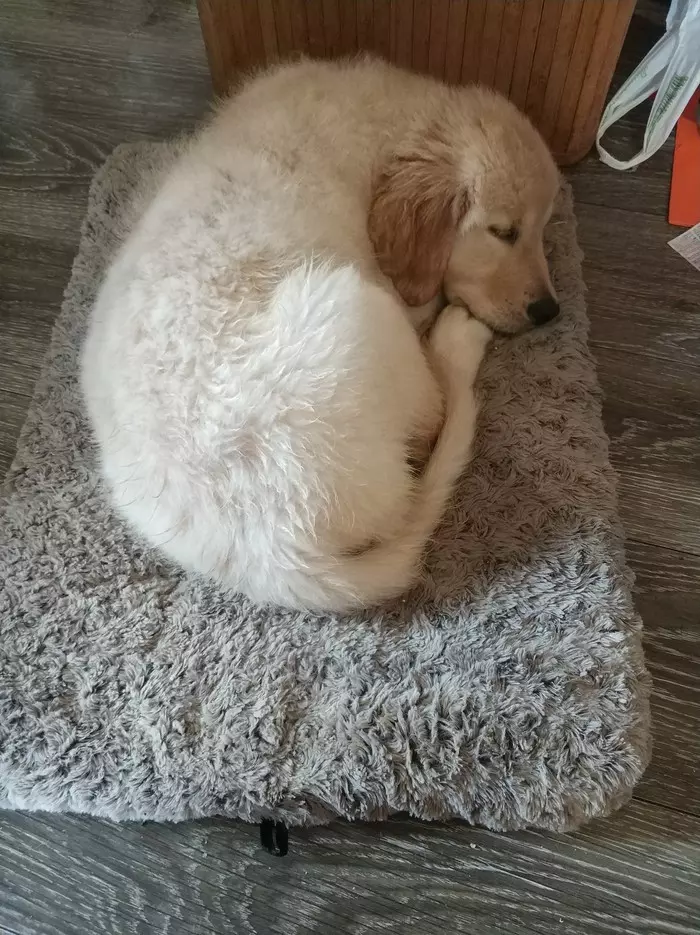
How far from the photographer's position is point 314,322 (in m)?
1.32

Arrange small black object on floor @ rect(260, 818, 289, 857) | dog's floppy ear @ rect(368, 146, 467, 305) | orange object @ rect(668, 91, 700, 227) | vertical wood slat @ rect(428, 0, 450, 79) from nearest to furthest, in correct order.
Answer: small black object on floor @ rect(260, 818, 289, 857)
dog's floppy ear @ rect(368, 146, 467, 305)
vertical wood slat @ rect(428, 0, 450, 79)
orange object @ rect(668, 91, 700, 227)

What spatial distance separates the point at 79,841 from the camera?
1433mm

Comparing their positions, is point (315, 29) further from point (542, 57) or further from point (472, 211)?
point (472, 211)

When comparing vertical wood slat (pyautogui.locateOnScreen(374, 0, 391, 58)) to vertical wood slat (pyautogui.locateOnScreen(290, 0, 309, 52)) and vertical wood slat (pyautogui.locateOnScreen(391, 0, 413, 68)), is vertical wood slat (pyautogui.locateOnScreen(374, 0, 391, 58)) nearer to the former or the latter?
vertical wood slat (pyautogui.locateOnScreen(391, 0, 413, 68))

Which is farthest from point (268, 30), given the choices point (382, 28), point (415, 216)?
point (415, 216)

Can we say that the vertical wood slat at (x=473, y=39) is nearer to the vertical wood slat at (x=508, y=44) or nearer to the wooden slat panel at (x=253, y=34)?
the vertical wood slat at (x=508, y=44)

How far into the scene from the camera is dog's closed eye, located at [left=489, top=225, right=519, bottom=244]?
169cm

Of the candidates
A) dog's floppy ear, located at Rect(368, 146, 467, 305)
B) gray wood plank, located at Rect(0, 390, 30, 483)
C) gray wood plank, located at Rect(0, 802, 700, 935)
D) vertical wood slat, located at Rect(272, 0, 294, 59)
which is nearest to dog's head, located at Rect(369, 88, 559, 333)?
dog's floppy ear, located at Rect(368, 146, 467, 305)

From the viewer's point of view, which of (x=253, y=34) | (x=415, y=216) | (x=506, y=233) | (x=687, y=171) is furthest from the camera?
(x=687, y=171)

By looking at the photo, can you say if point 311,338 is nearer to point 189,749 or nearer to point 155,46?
point 189,749

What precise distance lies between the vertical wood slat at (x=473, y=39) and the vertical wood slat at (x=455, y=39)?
1cm

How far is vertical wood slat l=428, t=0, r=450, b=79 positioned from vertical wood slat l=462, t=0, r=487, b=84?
57mm

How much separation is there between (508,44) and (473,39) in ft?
0.30

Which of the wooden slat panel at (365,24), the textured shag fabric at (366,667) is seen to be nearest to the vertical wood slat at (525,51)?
the wooden slat panel at (365,24)
